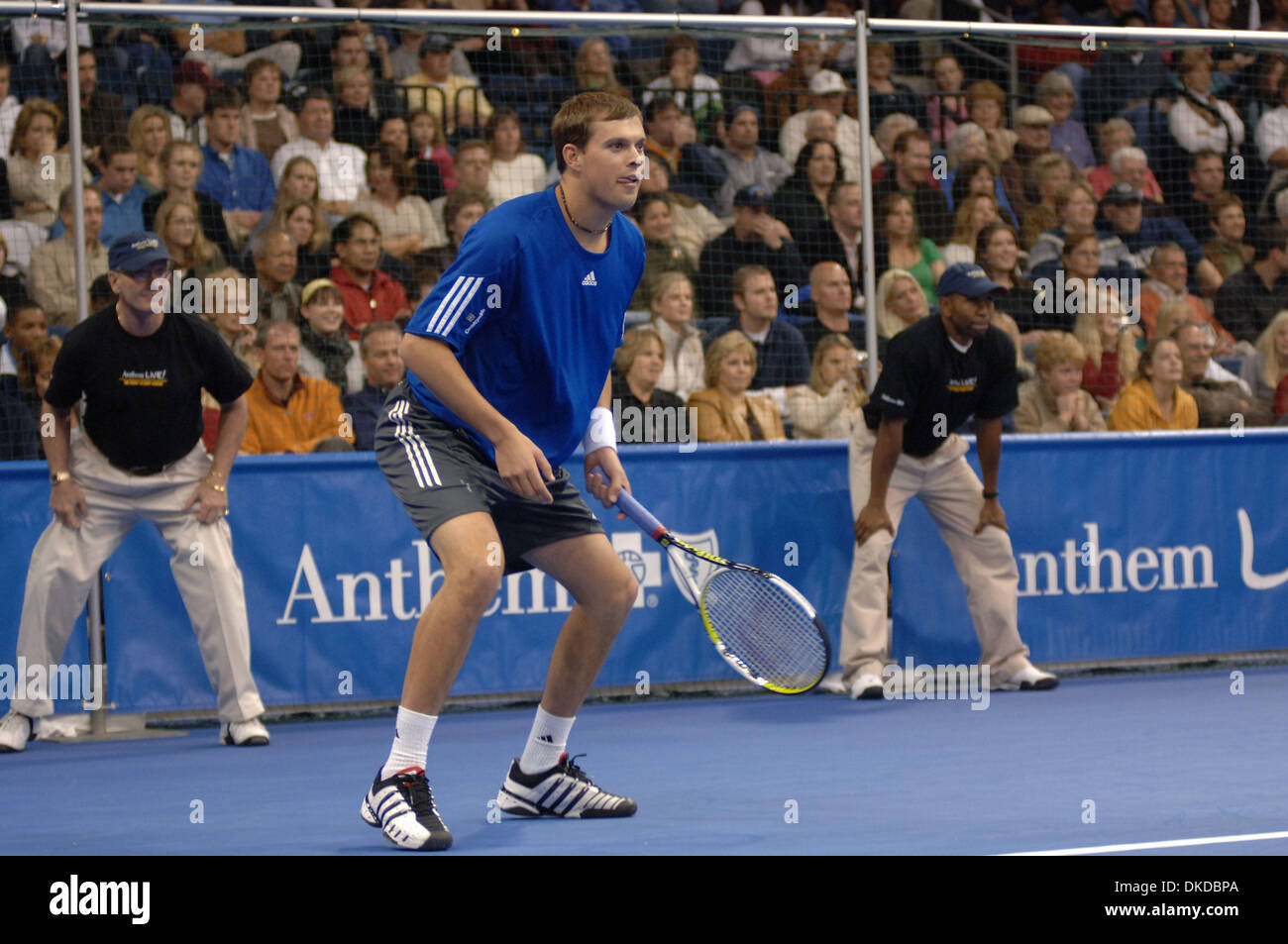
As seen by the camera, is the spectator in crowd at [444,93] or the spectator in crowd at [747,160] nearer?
the spectator in crowd at [444,93]

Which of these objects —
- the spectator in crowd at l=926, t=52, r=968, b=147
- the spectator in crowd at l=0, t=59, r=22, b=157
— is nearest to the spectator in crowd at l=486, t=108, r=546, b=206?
the spectator in crowd at l=0, t=59, r=22, b=157

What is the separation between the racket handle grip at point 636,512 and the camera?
537 cm

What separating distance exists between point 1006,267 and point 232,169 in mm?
4831

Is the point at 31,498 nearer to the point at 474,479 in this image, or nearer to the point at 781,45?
the point at 474,479

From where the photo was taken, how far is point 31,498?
8.18 meters

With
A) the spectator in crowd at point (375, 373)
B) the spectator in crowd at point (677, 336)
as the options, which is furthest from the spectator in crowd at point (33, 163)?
the spectator in crowd at point (677, 336)

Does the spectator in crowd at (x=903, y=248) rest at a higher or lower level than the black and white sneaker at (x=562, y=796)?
higher

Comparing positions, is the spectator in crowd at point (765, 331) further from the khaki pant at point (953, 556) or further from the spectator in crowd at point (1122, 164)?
the spectator in crowd at point (1122, 164)

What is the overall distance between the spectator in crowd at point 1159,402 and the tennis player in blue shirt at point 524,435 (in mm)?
5430

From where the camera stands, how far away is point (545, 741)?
18.2ft

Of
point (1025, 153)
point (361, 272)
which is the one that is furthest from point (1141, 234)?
point (361, 272)

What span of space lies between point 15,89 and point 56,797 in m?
5.50

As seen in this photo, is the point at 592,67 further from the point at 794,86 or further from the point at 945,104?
the point at 945,104
